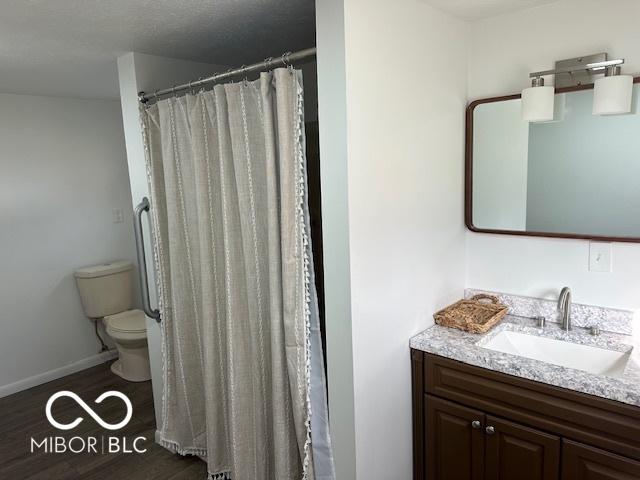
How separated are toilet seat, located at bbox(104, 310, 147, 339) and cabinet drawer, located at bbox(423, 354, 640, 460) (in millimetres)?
2260

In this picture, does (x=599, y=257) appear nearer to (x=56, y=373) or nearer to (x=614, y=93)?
(x=614, y=93)

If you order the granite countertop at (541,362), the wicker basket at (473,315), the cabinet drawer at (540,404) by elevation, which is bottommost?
the cabinet drawer at (540,404)

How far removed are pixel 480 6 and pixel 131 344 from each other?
3042 mm

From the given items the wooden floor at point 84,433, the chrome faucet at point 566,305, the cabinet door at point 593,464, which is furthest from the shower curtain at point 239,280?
the chrome faucet at point 566,305

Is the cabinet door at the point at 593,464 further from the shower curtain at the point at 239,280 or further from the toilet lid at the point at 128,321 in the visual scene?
the toilet lid at the point at 128,321

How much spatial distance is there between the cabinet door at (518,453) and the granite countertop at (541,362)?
21 cm

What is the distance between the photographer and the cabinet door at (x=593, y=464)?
149 centimetres

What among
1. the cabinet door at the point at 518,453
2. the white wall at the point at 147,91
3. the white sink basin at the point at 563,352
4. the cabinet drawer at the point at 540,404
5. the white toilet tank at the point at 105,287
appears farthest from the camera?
the white toilet tank at the point at 105,287

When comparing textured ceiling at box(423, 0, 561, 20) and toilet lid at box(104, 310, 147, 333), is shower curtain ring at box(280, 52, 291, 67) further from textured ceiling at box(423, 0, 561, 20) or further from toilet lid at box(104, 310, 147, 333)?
toilet lid at box(104, 310, 147, 333)

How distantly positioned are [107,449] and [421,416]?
5.96 ft

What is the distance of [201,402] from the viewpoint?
235cm

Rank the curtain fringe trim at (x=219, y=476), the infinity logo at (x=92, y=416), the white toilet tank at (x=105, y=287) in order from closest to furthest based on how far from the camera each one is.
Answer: the curtain fringe trim at (x=219, y=476), the infinity logo at (x=92, y=416), the white toilet tank at (x=105, y=287)

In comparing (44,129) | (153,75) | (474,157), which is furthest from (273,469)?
(44,129)

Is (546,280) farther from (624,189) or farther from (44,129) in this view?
(44,129)
